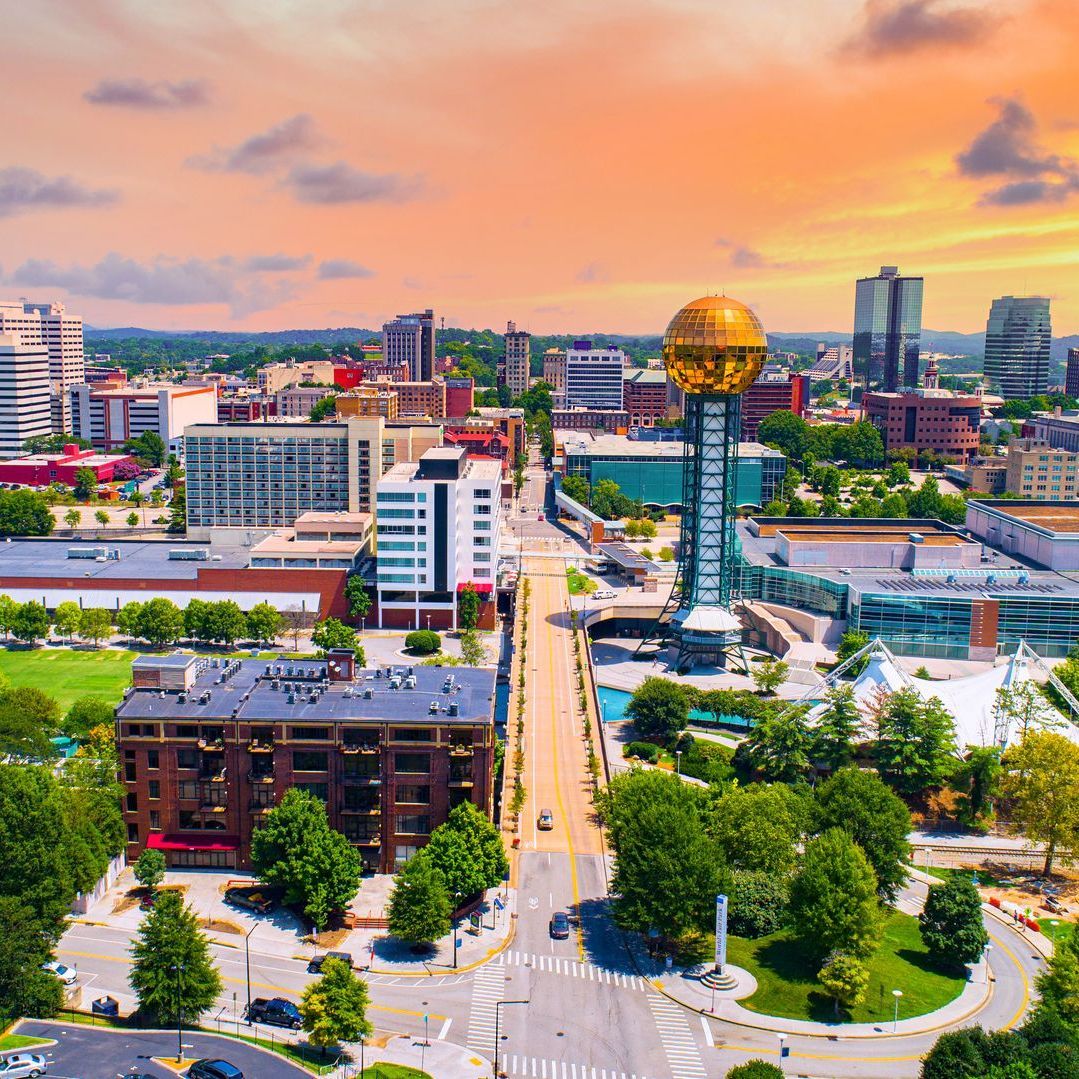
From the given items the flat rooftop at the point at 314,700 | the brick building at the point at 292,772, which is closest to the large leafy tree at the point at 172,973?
the brick building at the point at 292,772

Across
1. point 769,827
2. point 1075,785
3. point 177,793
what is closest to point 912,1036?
point 769,827

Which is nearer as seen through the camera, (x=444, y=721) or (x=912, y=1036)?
(x=912, y=1036)

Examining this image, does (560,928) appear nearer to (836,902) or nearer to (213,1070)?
(836,902)

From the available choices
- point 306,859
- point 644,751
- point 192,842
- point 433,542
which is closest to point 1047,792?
point 644,751

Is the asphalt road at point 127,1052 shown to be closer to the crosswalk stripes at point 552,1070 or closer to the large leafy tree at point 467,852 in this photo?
the crosswalk stripes at point 552,1070

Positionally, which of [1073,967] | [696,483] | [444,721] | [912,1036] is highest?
[696,483]

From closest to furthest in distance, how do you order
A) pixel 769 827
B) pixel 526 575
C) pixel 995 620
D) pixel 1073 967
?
pixel 1073 967, pixel 769 827, pixel 995 620, pixel 526 575

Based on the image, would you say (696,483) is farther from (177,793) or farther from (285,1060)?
(285,1060)
